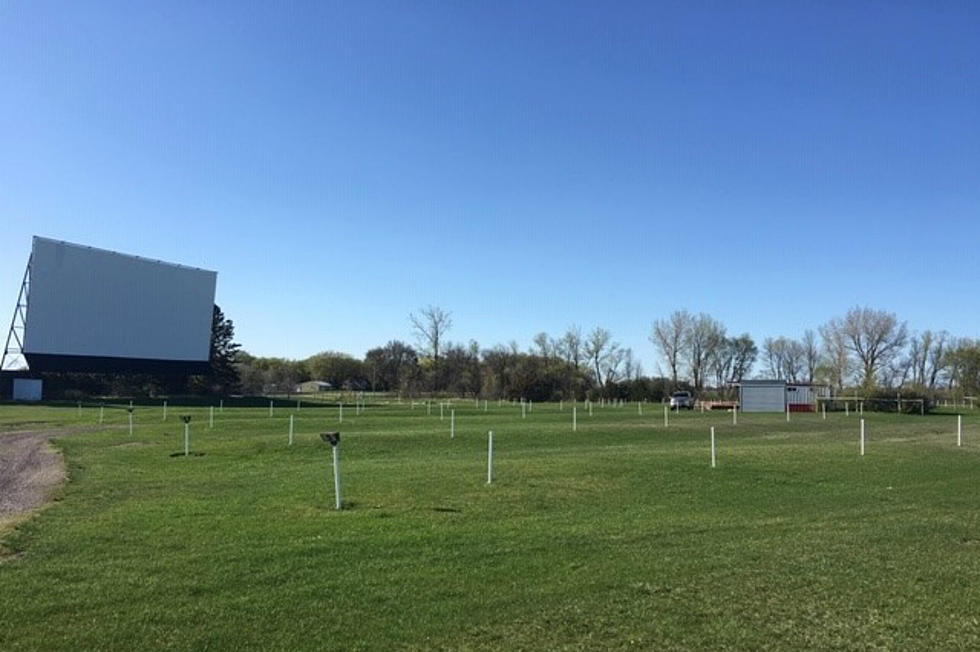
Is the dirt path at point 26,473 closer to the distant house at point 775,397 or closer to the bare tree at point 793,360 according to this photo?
the distant house at point 775,397

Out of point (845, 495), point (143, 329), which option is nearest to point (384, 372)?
point (143, 329)

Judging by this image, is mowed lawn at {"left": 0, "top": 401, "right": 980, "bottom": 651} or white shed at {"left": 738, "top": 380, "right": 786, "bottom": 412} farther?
white shed at {"left": 738, "top": 380, "right": 786, "bottom": 412}

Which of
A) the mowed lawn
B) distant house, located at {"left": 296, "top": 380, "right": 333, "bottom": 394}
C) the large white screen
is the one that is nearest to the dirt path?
the mowed lawn

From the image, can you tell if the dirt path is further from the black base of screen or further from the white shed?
the black base of screen

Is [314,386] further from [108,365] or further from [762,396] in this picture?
[762,396]

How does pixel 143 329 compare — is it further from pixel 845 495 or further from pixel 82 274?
pixel 845 495

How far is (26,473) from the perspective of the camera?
814 inches

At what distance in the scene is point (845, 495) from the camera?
15734mm

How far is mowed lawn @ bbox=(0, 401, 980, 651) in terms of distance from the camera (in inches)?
261

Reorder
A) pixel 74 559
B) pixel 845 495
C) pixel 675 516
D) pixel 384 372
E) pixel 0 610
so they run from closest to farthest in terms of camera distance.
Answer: pixel 0 610, pixel 74 559, pixel 675 516, pixel 845 495, pixel 384 372

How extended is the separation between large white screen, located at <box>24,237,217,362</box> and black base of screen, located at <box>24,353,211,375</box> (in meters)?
0.74

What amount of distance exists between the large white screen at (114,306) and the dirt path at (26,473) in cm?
6092

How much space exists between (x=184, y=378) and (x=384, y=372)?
5212 cm

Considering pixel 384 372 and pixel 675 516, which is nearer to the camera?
pixel 675 516
